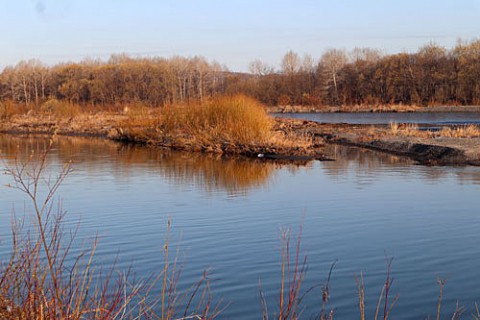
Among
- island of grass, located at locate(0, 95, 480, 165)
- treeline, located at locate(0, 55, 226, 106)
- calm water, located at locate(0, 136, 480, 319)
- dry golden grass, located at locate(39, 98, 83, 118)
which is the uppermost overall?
treeline, located at locate(0, 55, 226, 106)

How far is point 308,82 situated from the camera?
83.6 meters

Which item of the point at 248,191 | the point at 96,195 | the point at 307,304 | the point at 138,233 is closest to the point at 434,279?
the point at 307,304

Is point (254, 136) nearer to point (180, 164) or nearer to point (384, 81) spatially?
point (180, 164)

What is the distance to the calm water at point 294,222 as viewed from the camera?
308 inches

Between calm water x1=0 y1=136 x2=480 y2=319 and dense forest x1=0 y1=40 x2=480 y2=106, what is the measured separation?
47.9m

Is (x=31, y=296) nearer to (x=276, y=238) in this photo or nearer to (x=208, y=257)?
(x=208, y=257)

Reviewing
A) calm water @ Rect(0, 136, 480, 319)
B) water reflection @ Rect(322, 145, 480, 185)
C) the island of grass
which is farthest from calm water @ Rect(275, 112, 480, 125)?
calm water @ Rect(0, 136, 480, 319)

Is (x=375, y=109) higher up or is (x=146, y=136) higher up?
(x=375, y=109)

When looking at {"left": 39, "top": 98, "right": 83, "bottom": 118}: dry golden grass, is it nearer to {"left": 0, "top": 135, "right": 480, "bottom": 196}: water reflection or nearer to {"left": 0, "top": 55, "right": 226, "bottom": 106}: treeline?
{"left": 0, "top": 55, "right": 226, "bottom": 106}: treeline

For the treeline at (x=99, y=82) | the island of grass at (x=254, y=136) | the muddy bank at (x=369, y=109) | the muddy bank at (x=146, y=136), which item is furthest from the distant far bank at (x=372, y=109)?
the island of grass at (x=254, y=136)

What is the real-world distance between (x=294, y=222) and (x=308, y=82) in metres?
73.4

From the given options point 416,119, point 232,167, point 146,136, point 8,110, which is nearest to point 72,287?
point 232,167

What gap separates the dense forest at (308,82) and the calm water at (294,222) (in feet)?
157

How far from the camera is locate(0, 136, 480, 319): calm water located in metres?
7.81
